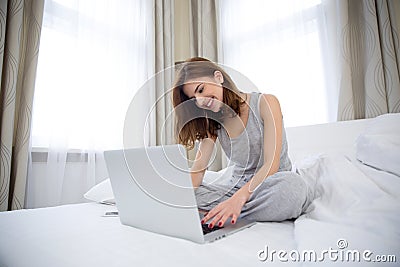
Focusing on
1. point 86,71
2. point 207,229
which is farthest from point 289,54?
point 207,229

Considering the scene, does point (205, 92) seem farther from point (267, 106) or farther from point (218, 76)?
point (267, 106)

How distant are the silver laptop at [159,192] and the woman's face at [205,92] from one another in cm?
40

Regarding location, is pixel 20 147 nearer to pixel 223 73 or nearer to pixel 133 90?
pixel 133 90

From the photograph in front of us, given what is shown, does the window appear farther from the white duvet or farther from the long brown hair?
the white duvet

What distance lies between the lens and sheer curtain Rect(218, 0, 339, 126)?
193cm

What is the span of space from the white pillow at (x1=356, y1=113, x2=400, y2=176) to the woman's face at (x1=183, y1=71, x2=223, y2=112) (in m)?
0.57

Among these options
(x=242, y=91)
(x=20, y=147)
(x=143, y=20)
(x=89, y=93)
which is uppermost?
(x=143, y=20)

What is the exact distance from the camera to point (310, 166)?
1.10 m

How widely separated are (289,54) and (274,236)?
1.77m

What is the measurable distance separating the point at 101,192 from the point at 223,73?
2.58 ft

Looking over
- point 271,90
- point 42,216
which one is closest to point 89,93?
point 42,216

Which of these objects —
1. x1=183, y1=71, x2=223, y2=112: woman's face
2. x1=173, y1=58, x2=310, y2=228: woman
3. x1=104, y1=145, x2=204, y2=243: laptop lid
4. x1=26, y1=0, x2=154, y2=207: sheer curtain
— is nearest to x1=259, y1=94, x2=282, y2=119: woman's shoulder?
x1=173, y1=58, x2=310, y2=228: woman

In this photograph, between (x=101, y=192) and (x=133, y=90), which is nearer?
(x=101, y=192)

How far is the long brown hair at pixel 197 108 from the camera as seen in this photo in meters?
0.98
